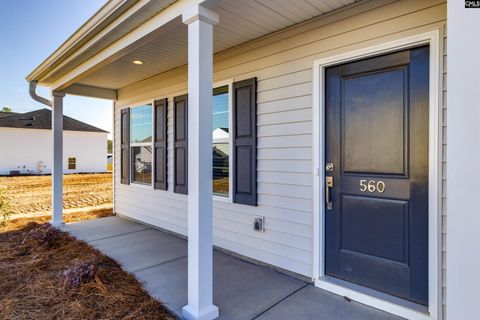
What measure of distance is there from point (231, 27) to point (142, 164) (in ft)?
10.9

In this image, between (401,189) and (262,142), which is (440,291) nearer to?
(401,189)

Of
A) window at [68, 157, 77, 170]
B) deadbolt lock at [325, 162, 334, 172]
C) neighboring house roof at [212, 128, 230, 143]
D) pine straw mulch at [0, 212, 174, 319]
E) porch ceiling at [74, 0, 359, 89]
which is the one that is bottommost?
pine straw mulch at [0, 212, 174, 319]

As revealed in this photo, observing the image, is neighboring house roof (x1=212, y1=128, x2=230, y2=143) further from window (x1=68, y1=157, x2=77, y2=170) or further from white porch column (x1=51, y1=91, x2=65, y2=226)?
window (x1=68, y1=157, x2=77, y2=170)

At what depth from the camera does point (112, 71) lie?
4.51 metres

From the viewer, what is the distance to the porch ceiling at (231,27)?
2432 mm

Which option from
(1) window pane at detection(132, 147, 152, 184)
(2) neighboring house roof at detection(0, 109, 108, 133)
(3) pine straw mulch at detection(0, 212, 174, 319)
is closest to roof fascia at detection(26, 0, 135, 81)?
(1) window pane at detection(132, 147, 152, 184)

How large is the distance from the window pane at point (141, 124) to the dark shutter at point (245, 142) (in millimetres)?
2221

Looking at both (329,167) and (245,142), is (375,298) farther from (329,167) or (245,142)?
(245,142)

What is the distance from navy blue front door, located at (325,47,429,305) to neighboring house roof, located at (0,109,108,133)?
2053 centimetres

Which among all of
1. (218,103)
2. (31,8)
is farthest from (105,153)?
(218,103)

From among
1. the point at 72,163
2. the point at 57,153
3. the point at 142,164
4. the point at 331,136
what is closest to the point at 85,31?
the point at 142,164

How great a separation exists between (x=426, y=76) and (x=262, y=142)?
5.36 ft

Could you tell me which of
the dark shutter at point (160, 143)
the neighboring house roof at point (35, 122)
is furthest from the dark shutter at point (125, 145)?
the neighboring house roof at point (35, 122)

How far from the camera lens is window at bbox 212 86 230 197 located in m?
3.66
